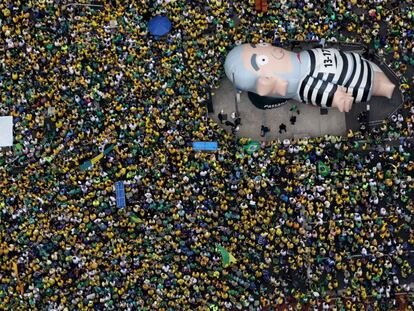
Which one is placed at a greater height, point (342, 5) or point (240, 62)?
point (342, 5)

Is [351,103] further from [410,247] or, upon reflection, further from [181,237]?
[181,237]

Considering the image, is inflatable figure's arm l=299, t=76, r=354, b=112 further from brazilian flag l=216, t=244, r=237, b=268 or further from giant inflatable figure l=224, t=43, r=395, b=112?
brazilian flag l=216, t=244, r=237, b=268

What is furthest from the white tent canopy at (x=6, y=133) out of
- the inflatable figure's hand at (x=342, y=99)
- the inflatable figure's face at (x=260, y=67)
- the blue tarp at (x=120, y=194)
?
the inflatable figure's hand at (x=342, y=99)

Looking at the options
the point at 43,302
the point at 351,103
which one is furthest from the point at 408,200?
the point at 43,302

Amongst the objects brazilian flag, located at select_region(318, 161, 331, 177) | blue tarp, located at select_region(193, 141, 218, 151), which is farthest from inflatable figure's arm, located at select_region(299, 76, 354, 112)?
blue tarp, located at select_region(193, 141, 218, 151)

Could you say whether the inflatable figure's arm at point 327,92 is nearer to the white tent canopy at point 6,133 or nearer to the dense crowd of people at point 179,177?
the dense crowd of people at point 179,177

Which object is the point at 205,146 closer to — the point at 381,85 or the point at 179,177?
the point at 179,177

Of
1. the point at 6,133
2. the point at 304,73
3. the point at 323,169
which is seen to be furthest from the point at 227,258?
the point at 6,133
